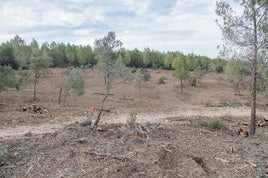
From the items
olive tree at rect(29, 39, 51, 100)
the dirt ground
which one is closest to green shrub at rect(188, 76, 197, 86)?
olive tree at rect(29, 39, 51, 100)

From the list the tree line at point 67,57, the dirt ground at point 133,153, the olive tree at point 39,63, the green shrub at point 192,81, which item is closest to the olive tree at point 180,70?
Result: the green shrub at point 192,81

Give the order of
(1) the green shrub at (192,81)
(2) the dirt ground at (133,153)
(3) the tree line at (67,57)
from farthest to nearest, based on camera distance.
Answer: (3) the tree line at (67,57) → (1) the green shrub at (192,81) → (2) the dirt ground at (133,153)

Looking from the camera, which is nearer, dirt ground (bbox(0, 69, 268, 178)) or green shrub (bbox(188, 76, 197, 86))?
dirt ground (bbox(0, 69, 268, 178))

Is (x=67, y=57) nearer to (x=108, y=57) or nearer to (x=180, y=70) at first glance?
(x=180, y=70)

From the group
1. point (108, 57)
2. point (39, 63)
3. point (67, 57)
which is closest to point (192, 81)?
point (39, 63)

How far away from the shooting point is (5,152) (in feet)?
26.7

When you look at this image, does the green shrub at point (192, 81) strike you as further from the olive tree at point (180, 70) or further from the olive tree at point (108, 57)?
the olive tree at point (108, 57)

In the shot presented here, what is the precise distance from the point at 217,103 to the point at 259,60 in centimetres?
1999

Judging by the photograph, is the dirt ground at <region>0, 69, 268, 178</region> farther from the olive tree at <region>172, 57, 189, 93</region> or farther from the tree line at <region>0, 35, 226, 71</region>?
the tree line at <region>0, 35, 226, 71</region>

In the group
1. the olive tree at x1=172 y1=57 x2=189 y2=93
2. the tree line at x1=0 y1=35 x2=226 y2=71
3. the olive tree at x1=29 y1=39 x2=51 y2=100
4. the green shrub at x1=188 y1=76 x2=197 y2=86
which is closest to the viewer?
the olive tree at x1=29 y1=39 x2=51 y2=100

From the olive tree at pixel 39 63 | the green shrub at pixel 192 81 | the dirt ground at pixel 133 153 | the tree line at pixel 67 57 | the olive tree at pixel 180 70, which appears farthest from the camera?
the tree line at pixel 67 57

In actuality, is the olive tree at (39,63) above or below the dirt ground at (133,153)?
above

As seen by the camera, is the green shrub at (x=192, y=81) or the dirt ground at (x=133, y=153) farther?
the green shrub at (x=192, y=81)

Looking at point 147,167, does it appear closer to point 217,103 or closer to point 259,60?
point 259,60
